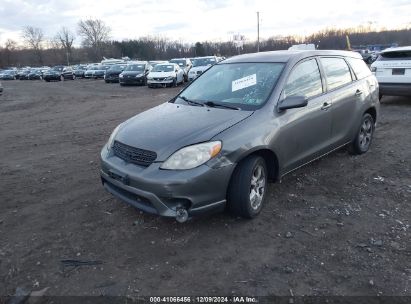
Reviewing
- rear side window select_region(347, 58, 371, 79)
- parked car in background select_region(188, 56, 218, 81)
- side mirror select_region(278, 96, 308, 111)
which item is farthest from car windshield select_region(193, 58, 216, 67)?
side mirror select_region(278, 96, 308, 111)

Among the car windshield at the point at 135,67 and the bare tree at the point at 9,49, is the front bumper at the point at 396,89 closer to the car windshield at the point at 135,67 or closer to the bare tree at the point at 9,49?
the car windshield at the point at 135,67

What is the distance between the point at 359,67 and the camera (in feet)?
19.4

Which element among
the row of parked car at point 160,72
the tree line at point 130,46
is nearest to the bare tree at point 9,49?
the tree line at point 130,46

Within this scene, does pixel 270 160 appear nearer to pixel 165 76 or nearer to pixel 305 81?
pixel 305 81

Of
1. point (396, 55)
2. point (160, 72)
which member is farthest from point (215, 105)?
point (160, 72)

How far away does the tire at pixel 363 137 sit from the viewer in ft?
19.3

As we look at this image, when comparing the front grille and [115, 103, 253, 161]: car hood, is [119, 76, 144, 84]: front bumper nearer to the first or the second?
[115, 103, 253, 161]: car hood

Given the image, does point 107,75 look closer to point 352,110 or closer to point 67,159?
point 67,159

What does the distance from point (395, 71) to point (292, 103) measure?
7352mm

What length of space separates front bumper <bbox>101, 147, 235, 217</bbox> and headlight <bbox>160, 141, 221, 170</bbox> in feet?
0.18

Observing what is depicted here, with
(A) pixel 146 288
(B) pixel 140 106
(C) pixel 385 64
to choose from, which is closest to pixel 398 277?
(A) pixel 146 288

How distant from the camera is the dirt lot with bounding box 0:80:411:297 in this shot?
303cm

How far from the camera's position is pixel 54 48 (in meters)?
105

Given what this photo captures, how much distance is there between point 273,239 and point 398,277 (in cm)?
112
